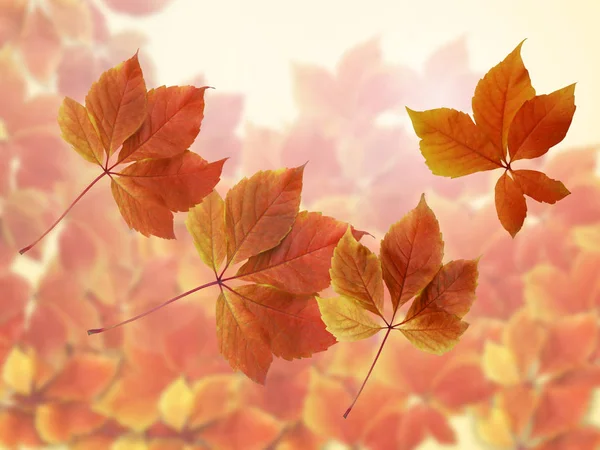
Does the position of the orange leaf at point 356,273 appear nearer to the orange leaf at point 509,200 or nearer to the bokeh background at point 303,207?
the orange leaf at point 509,200

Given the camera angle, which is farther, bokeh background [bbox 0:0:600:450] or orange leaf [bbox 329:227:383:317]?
bokeh background [bbox 0:0:600:450]

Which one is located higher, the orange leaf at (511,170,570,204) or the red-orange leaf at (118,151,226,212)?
the red-orange leaf at (118,151,226,212)

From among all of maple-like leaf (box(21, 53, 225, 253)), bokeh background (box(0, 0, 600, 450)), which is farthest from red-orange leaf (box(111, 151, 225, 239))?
bokeh background (box(0, 0, 600, 450))

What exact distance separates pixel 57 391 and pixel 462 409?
0.19 metres

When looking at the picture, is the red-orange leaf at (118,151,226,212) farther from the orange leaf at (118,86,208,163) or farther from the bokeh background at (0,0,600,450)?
the bokeh background at (0,0,600,450)

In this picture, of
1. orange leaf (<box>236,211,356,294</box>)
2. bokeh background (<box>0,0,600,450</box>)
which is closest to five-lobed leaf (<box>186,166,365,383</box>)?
orange leaf (<box>236,211,356,294</box>)

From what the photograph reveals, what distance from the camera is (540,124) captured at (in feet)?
0.35

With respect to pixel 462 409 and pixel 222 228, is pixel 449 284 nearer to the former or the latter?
pixel 222 228

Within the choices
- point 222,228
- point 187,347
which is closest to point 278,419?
point 187,347

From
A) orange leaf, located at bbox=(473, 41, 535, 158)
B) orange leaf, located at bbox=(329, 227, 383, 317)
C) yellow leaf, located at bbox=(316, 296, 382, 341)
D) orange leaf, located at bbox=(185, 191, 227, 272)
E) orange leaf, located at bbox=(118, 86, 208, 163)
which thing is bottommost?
yellow leaf, located at bbox=(316, 296, 382, 341)

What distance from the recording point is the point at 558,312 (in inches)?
10.4

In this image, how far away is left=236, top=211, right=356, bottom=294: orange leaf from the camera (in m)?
0.11

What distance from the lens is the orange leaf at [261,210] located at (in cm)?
11

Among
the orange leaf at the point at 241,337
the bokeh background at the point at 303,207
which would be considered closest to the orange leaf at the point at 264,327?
the orange leaf at the point at 241,337
